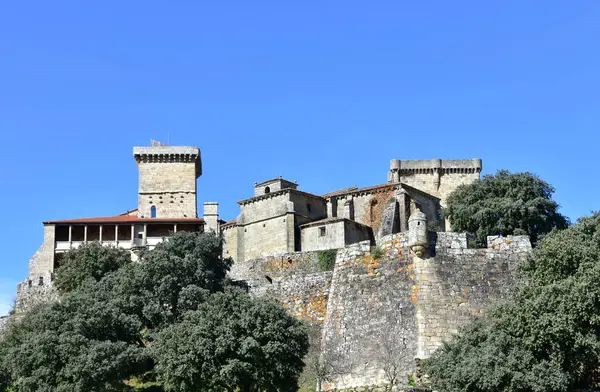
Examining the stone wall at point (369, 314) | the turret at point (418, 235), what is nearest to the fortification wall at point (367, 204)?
the stone wall at point (369, 314)

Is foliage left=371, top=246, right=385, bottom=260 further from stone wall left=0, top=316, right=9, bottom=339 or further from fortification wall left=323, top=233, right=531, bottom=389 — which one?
stone wall left=0, top=316, right=9, bottom=339

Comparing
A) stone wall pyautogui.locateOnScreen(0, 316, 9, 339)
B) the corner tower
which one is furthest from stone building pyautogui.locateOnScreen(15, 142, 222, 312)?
stone wall pyautogui.locateOnScreen(0, 316, 9, 339)

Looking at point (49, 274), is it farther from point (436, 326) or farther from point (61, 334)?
point (436, 326)

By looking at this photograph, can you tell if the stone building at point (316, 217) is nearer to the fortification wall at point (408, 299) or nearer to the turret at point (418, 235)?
the fortification wall at point (408, 299)

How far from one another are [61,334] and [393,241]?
18.9m

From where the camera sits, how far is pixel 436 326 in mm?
51406

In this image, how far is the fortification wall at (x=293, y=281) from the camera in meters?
62.2

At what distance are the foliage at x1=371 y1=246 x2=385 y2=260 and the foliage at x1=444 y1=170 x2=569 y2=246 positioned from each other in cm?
1865

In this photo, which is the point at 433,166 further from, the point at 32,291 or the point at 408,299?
the point at 408,299

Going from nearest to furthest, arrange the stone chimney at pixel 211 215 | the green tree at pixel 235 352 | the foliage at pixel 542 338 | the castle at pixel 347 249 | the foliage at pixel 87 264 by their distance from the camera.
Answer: the foliage at pixel 542 338 → the green tree at pixel 235 352 → the castle at pixel 347 249 → the foliage at pixel 87 264 → the stone chimney at pixel 211 215

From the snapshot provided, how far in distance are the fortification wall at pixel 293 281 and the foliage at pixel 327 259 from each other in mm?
334

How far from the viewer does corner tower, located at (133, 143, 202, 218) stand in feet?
316

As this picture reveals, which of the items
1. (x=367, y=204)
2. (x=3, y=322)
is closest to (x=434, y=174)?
(x=367, y=204)

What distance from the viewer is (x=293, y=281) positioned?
6431 centimetres
